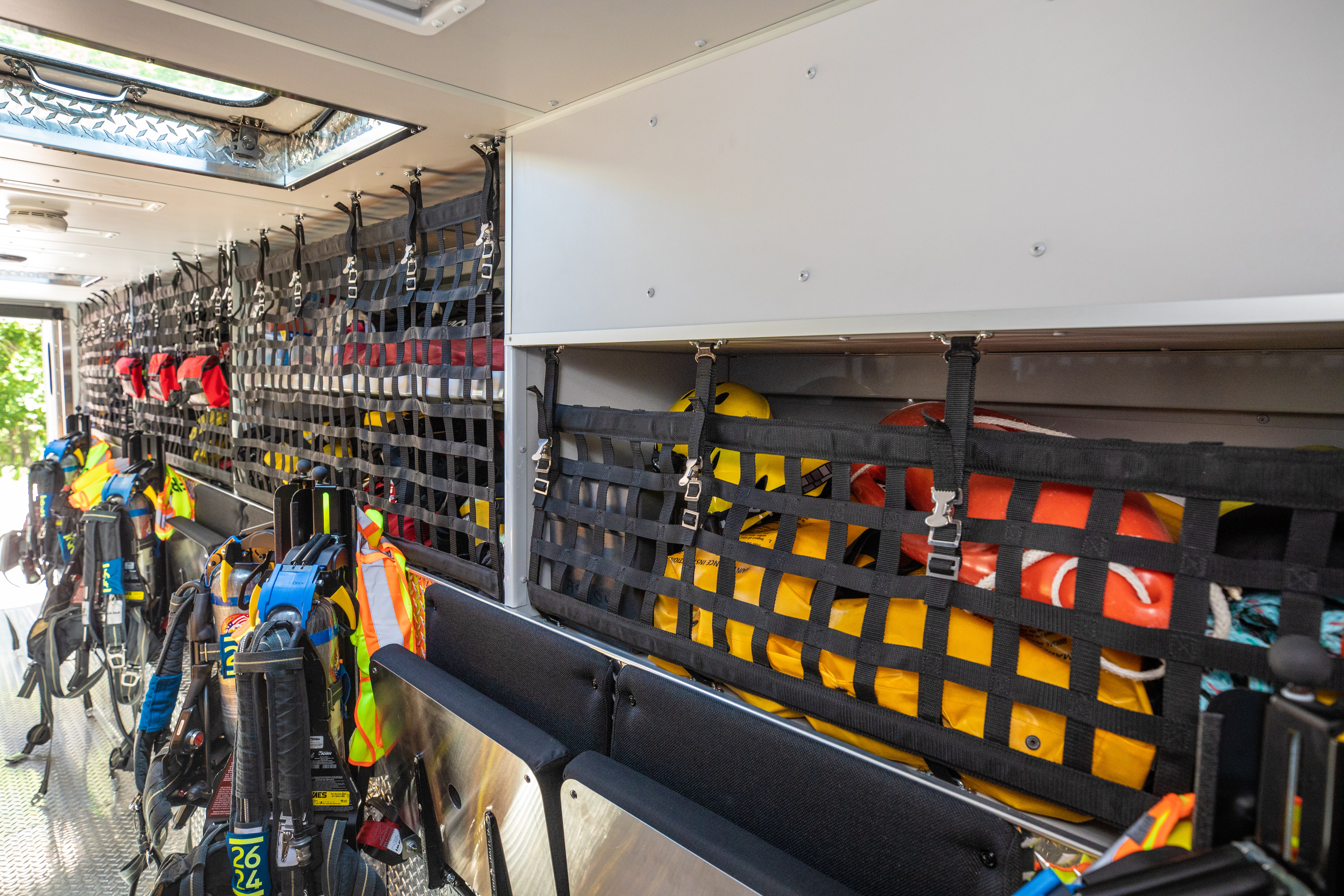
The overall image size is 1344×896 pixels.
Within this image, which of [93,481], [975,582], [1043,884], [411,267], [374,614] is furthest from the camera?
[93,481]

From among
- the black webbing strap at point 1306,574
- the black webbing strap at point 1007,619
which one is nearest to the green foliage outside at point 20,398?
the black webbing strap at point 1007,619

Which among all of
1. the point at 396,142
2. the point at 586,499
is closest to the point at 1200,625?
the point at 586,499

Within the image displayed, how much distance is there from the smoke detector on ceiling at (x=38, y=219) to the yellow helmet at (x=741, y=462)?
3.36m

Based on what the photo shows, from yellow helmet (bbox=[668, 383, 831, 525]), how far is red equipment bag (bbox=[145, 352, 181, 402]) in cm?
388

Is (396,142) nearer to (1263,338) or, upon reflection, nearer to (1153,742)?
(1263,338)

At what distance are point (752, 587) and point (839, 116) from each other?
2.99ft

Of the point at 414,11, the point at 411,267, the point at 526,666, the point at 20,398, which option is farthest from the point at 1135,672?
the point at 20,398

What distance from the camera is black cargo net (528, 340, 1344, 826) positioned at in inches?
35.4

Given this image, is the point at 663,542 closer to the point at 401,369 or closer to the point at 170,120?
the point at 401,369

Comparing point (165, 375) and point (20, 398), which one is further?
point (20, 398)

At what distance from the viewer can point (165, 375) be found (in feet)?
14.1

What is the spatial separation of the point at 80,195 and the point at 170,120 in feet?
2.65

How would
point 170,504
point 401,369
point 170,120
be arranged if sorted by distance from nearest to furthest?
1. point 401,369
2. point 170,120
3. point 170,504

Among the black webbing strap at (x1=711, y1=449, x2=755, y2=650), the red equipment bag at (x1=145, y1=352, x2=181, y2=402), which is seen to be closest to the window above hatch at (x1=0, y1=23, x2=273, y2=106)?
the black webbing strap at (x1=711, y1=449, x2=755, y2=650)
